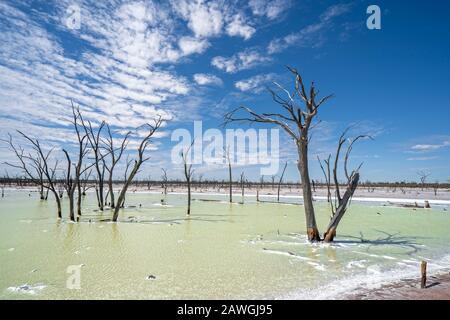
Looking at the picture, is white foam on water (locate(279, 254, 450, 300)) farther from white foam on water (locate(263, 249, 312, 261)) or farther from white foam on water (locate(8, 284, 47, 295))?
white foam on water (locate(8, 284, 47, 295))

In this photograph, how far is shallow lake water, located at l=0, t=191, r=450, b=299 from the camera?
18.2 ft

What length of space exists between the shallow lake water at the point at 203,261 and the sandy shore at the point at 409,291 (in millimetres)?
355

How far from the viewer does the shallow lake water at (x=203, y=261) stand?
5.55 m

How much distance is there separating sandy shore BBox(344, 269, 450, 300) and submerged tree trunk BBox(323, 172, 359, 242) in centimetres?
381

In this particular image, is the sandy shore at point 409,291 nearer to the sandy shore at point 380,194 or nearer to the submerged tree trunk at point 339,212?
the submerged tree trunk at point 339,212

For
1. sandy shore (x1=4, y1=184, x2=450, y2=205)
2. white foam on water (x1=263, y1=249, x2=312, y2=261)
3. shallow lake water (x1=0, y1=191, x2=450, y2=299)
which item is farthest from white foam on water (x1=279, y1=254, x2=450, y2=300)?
sandy shore (x1=4, y1=184, x2=450, y2=205)

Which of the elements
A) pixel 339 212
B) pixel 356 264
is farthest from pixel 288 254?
pixel 339 212

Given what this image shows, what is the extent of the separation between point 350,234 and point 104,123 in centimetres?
1553

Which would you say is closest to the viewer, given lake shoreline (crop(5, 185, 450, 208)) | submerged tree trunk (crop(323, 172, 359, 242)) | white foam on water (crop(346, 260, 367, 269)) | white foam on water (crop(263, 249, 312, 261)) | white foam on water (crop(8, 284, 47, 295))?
white foam on water (crop(8, 284, 47, 295))

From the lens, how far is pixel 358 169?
10.9 m

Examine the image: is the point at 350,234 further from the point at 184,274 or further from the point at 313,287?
the point at 184,274

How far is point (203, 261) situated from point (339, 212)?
5192 millimetres
